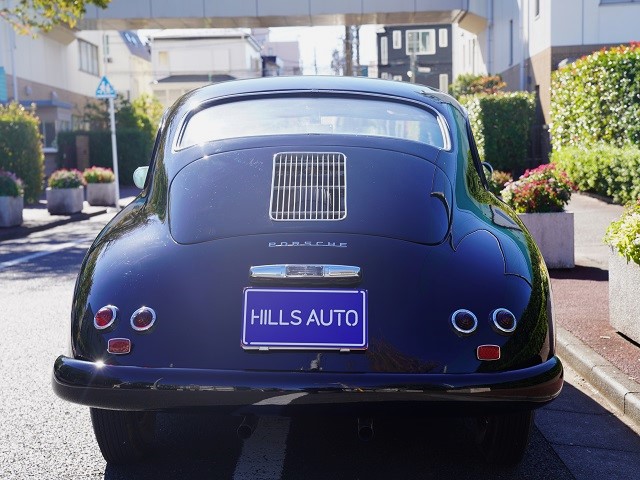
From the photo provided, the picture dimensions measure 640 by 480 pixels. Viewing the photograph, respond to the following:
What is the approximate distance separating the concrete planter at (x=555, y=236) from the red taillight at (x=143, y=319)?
6824 mm

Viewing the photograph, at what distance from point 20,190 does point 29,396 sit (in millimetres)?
14017

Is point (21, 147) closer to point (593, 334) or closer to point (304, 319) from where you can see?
point (593, 334)

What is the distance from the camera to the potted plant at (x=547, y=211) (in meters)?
9.84

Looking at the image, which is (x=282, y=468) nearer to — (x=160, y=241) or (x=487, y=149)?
(x=160, y=241)

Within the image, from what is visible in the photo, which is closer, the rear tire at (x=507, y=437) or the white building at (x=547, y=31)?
the rear tire at (x=507, y=437)

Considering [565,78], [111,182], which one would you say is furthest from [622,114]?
[111,182]

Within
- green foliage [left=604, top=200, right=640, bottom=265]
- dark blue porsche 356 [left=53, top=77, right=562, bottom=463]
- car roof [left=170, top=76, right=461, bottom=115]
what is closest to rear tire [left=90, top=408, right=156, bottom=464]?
dark blue porsche 356 [left=53, top=77, right=562, bottom=463]

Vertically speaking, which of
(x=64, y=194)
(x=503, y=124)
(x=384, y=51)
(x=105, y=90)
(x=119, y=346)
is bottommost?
(x=64, y=194)

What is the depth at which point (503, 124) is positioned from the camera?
80.4 feet

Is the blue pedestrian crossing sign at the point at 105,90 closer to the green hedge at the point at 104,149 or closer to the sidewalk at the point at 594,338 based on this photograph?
the green hedge at the point at 104,149

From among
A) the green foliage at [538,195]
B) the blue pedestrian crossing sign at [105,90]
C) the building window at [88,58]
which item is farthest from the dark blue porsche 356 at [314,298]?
the building window at [88,58]

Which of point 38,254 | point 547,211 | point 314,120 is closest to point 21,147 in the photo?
point 38,254

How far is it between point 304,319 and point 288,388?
0.25 m

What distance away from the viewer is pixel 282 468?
3.98 meters
